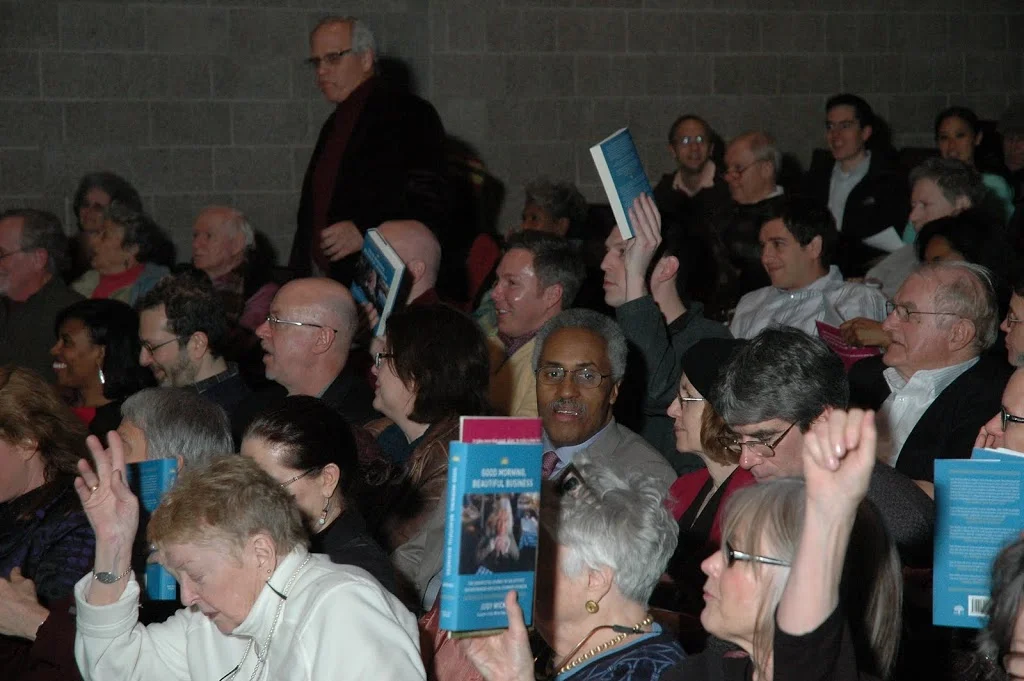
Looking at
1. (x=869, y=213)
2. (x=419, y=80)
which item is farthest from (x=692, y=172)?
(x=419, y=80)

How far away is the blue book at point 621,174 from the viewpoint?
158 inches

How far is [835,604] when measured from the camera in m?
1.72

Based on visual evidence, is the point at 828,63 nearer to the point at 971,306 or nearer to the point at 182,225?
the point at 182,225

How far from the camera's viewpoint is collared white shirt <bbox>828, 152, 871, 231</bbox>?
723cm

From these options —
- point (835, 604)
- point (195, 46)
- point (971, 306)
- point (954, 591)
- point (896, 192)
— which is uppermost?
point (195, 46)

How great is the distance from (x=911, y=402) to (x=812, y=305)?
4.80 feet

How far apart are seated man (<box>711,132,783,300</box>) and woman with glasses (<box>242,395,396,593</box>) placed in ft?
12.2

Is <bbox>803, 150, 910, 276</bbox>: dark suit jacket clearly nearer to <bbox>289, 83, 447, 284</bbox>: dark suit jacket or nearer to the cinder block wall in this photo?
the cinder block wall

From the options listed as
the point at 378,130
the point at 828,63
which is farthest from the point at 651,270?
the point at 828,63

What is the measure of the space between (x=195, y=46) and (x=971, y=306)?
5.14 meters

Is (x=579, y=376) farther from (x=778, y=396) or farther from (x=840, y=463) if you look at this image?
(x=840, y=463)

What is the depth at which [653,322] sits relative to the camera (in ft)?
13.2

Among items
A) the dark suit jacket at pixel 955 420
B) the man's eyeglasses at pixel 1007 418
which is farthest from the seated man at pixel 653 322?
the man's eyeglasses at pixel 1007 418

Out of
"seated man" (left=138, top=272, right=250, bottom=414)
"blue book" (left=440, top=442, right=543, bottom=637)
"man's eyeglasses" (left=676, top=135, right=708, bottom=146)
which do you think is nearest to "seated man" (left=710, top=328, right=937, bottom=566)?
"blue book" (left=440, top=442, right=543, bottom=637)
